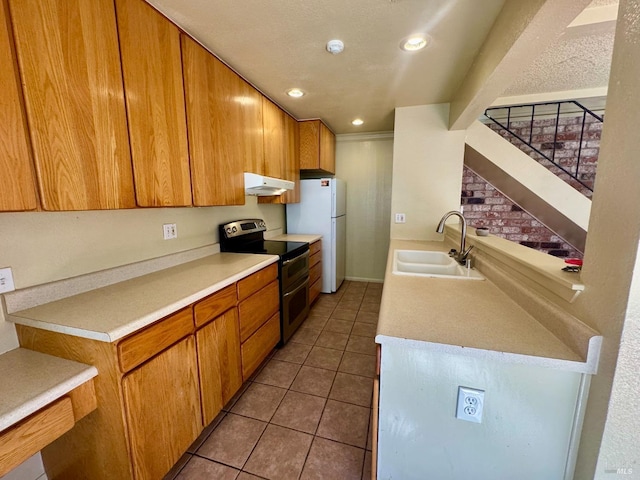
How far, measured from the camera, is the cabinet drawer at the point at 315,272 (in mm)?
3223

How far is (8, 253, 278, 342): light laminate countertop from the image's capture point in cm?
103

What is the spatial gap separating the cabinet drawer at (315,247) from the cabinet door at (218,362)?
1591mm

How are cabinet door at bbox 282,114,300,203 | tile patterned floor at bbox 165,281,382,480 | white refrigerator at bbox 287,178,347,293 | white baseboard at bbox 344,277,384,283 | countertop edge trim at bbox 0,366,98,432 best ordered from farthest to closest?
white baseboard at bbox 344,277,384,283 < white refrigerator at bbox 287,178,347,293 < cabinet door at bbox 282,114,300,203 < tile patterned floor at bbox 165,281,382,480 < countertop edge trim at bbox 0,366,98,432

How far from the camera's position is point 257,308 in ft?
6.48

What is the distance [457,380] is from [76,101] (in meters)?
1.80

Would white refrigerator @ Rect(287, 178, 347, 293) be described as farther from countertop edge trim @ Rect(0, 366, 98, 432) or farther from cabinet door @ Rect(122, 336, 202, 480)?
countertop edge trim @ Rect(0, 366, 98, 432)

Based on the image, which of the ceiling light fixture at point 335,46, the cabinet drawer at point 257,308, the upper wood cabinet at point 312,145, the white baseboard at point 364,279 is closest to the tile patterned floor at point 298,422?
the cabinet drawer at point 257,308

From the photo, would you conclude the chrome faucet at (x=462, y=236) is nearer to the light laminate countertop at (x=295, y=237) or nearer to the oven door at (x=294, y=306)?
the oven door at (x=294, y=306)

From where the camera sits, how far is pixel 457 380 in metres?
0.90

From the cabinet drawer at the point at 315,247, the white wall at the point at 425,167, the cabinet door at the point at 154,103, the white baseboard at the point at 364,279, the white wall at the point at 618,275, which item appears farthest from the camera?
the white baseboard at the point at 364,279

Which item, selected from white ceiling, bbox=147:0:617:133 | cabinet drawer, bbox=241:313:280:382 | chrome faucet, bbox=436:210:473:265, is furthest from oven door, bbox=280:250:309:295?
white ceiling, bbox=147:0:617:133

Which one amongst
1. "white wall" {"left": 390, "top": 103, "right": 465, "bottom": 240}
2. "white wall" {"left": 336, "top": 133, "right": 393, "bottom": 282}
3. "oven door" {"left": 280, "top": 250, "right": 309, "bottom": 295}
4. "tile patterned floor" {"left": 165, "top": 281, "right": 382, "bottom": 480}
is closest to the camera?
"tile patterned floor" {"left": 165, "top": 281, "right": 382, "bottom": 480}

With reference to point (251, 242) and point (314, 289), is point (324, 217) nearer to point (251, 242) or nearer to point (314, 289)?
point (314, 289)

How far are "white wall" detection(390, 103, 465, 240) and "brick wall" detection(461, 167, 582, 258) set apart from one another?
93 centimetres
